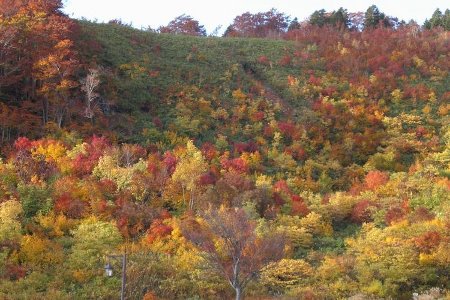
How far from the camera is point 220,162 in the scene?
29.5 m

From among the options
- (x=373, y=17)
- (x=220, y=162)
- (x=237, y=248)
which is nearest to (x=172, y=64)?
(x=220, y=162)

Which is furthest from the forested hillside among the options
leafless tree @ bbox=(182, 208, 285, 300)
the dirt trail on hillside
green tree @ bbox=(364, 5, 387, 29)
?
green tree @ bbox=(364, 5, 387, 29)

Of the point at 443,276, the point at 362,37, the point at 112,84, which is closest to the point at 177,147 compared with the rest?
the point at 112,84

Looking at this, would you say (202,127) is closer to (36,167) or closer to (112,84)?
(112,84)

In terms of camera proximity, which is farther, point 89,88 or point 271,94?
point 271,94

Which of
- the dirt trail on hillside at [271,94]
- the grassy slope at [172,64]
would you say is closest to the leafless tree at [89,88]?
the grassy slope at [172,64]

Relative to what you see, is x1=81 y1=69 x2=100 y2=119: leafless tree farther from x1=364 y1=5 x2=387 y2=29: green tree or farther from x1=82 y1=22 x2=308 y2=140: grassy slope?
x1=364 y1=5 x2=387 y2=29: green tree

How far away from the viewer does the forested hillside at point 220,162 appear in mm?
18906

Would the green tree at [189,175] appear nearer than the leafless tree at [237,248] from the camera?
No

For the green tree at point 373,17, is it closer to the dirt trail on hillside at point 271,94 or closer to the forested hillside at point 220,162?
the forested hillside at point 220,162

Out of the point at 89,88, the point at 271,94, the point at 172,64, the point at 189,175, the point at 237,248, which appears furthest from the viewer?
the point at 172,64

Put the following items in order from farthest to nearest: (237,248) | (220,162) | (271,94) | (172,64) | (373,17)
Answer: (373,17) < (172,64) < (271,94) < (220,162) < (237,248)

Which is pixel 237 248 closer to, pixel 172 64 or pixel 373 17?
pixel 172 64

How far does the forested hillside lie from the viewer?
62.0ft
